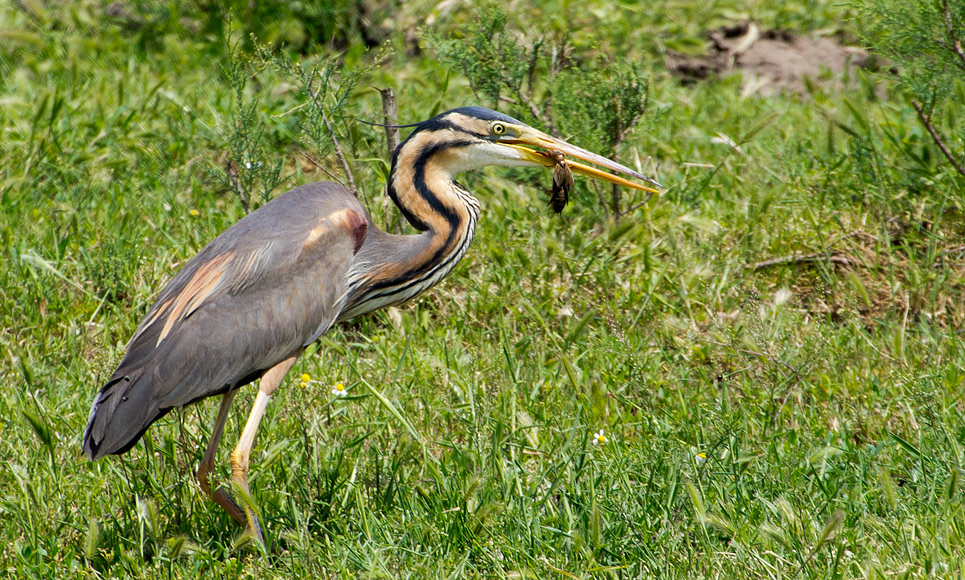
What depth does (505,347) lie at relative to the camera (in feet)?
14.6

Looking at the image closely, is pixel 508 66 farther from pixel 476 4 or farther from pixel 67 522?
pixel 67 522

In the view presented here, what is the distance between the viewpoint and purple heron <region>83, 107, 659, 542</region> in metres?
3.82

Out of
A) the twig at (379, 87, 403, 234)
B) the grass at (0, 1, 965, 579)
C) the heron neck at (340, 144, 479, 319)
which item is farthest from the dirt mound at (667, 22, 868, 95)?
the heron neck at (340, 144, 479, 319)

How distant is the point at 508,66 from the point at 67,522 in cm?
314

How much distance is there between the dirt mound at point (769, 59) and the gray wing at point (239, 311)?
13.3 feet

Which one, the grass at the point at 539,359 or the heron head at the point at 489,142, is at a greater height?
the heron head at the point at 489,142

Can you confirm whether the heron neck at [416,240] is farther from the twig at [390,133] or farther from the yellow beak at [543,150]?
the twig at [390,133]

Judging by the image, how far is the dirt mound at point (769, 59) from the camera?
290 inches

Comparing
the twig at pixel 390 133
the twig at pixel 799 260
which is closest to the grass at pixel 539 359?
the twig at pixel 799 260

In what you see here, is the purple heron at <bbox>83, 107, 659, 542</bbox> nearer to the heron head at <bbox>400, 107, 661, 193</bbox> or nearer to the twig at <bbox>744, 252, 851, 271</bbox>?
the heron head at <bbox>400, 107, 661, 193</bbox>

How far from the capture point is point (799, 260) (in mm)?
5359

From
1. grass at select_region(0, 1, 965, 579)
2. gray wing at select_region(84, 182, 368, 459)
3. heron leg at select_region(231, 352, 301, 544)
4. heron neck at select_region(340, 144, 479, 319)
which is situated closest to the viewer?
grass at select_region(0, 1, 965, 579)

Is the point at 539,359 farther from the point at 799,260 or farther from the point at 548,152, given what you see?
the point at 799,260

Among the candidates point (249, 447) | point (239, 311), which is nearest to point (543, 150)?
point (239, 311)
